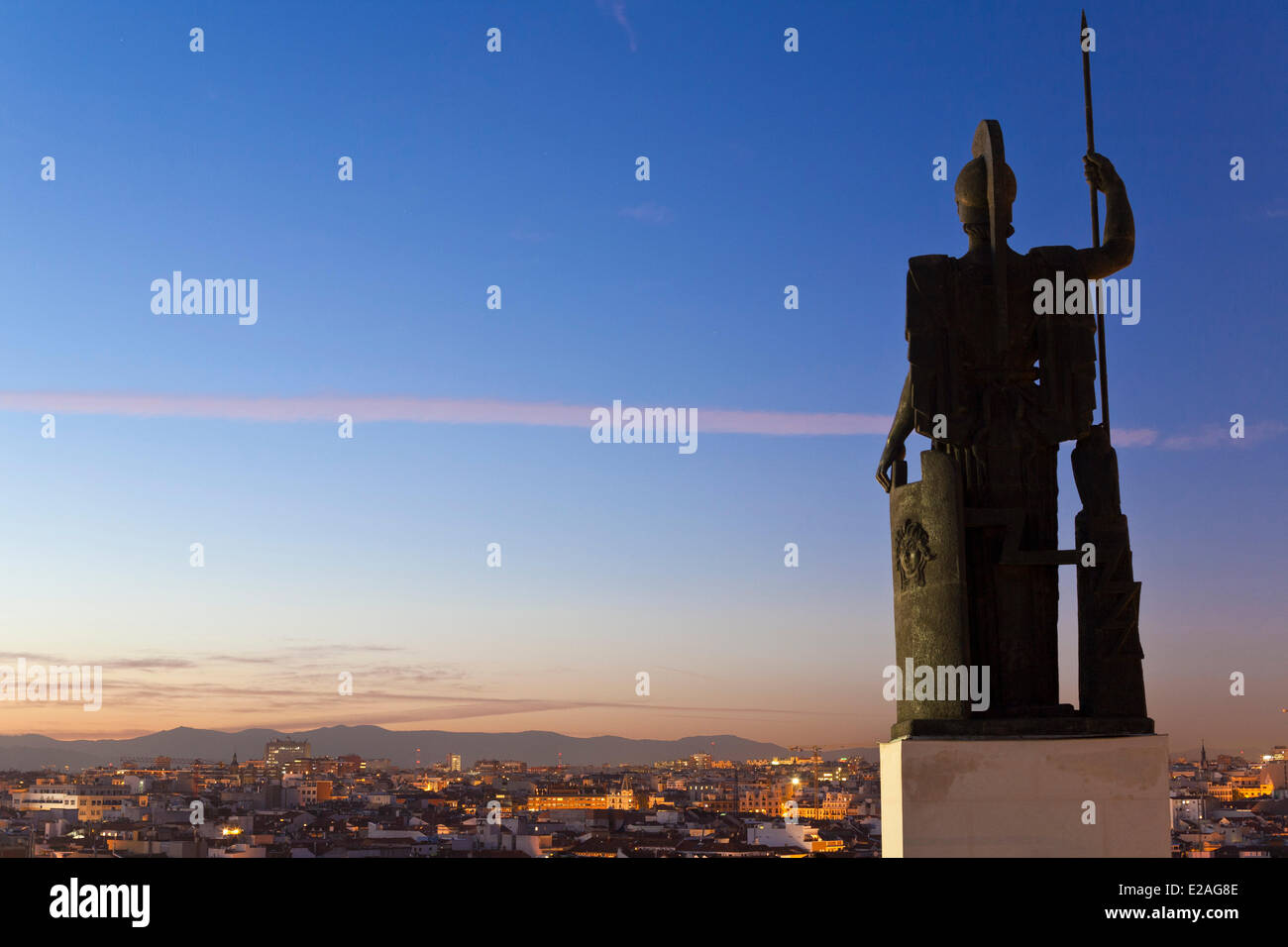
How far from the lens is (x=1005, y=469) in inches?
414

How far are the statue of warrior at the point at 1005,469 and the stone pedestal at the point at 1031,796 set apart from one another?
38cm

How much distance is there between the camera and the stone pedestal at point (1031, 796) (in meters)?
9.62

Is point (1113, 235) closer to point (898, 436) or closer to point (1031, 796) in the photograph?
point (898, 436)

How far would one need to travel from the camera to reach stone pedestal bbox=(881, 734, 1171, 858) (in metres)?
9.62

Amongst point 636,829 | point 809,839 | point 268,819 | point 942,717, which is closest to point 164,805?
point 268,819

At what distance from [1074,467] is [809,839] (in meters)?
12.3

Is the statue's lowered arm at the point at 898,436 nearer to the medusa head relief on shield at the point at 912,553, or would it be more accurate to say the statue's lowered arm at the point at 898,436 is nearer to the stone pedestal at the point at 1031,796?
the medusa head relief on shield at the point at 912,553

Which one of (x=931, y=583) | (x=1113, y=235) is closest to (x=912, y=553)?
(x=931, y=583)

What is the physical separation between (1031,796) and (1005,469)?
100 inches

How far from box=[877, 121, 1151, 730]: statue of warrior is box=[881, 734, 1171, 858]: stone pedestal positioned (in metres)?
0.38

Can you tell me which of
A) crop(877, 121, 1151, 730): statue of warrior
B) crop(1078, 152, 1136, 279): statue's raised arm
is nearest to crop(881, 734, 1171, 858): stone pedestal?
crop(877, 121, 1151, 730): statue of warrior

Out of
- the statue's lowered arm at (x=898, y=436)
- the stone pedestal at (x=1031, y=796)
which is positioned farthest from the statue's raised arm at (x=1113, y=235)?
the stone pedestal at (x=1031, y=796)
